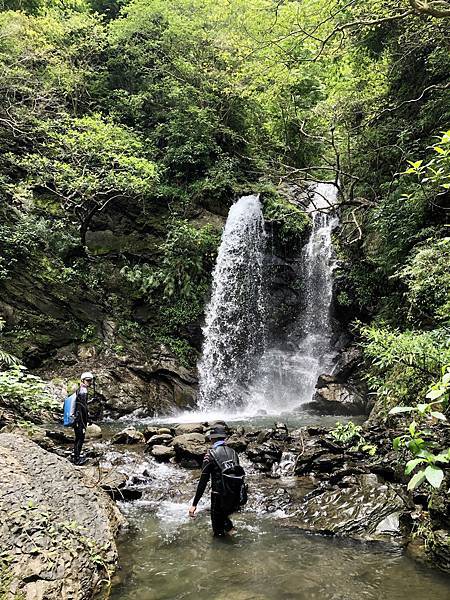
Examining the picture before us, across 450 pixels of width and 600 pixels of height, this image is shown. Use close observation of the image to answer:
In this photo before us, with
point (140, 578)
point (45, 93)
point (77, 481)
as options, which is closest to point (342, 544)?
point (140, 578)

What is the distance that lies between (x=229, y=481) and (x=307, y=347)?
11940 mm

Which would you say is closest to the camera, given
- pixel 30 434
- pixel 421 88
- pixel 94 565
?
pixel 94 565

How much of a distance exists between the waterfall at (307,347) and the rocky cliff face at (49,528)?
10762mm

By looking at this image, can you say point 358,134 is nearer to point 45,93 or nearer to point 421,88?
point 421,88

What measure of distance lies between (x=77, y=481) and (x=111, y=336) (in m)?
10.5

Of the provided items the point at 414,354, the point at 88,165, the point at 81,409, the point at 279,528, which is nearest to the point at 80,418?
the point at 81,409

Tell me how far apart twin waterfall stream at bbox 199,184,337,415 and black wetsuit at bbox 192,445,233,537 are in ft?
31.2

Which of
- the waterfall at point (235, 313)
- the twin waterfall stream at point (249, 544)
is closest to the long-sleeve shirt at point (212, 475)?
the twin waterfall stream at point (249, 544)

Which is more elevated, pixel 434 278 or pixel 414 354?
pixel 434 278

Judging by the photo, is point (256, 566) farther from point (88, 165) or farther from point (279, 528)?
point (88, 165)

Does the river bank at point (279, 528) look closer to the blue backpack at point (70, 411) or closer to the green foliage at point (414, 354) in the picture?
the blue backpack at point (70, 411)

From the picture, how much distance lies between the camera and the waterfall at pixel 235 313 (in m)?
16.0

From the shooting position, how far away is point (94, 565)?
4.07m

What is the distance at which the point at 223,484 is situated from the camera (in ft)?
16.9
